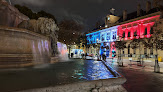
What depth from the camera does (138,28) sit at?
41.7m

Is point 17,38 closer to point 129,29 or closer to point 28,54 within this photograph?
point 28,54

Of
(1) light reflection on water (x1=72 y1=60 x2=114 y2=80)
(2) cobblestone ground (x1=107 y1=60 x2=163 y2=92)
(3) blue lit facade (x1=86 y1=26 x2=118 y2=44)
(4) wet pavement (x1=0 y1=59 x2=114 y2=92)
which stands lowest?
(2) cobblestone ground (x1=107 y1=60 x2=163 y2=92)

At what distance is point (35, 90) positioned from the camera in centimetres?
269

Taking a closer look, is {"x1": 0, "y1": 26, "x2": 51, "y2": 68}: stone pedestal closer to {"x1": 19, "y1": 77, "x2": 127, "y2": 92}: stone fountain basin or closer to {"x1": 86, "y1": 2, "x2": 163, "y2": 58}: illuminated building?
{"x1": 19, "y1": 77, "x2": 127, "y2": 92}: stone fountain basin

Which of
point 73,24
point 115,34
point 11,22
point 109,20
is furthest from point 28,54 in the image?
point 109,20

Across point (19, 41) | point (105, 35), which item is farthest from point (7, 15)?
point (105, 35)

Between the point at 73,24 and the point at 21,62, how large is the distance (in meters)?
43.5

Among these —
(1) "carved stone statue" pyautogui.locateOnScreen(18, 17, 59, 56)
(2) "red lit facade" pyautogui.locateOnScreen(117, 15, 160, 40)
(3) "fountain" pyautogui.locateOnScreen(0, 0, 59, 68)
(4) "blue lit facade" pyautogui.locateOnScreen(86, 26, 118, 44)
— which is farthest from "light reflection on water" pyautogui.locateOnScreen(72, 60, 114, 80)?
(4) "blue lit facade" pyautogui.locateOnScreen(86, 26, 118, 44)

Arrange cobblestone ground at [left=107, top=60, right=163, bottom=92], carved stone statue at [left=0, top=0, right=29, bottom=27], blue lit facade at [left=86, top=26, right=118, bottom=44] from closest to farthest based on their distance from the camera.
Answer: cobblestone ground at [left=107, top=60, right=163, bottom=92] → carved stone statue at [left=0, top=0, right=29, bottom=27] → blue lit facade at [left=86, top=26, right=118, bottom=44]

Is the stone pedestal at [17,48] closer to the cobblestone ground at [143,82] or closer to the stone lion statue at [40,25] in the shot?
the stone lion statue at [40,25]

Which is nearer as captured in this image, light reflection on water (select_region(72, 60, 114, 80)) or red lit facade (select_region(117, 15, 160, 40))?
light reflection on water (select_region(72, 60, 114, 80))

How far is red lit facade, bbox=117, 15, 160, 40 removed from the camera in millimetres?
37844

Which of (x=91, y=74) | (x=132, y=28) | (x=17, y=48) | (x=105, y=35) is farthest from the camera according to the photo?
(x=105, y=35)

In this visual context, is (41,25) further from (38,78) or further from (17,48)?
(38,78)
